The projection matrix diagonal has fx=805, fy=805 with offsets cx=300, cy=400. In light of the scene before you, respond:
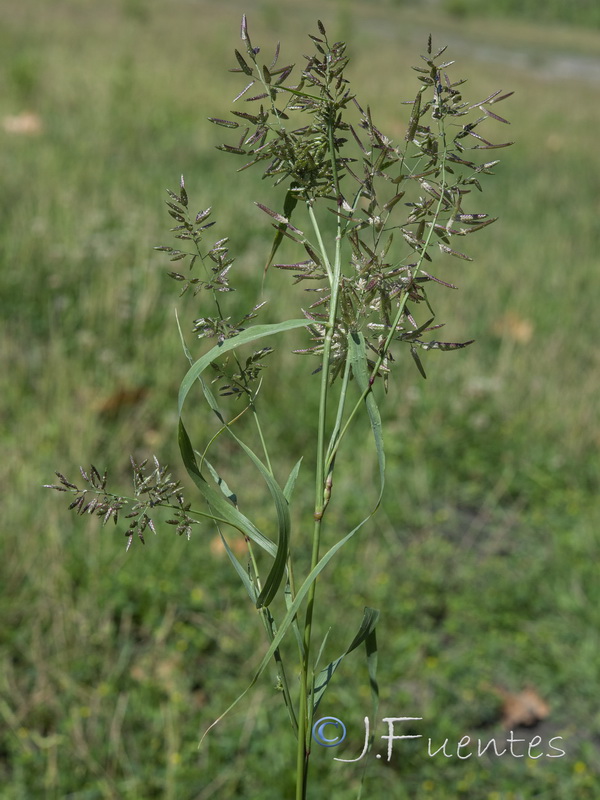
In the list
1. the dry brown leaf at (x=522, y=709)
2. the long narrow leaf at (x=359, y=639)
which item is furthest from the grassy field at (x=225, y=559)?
the long narrow leaf at (x=359, y=639)

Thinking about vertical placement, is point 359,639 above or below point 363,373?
below

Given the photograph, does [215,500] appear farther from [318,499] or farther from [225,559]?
[225,559]

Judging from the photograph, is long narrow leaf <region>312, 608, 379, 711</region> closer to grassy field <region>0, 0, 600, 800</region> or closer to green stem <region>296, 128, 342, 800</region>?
green stem <region>296, 128, 342, 800</region>

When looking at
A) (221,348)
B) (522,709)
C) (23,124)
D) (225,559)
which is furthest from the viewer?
(23,124)

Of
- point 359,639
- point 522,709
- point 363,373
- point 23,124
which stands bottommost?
point 522,709

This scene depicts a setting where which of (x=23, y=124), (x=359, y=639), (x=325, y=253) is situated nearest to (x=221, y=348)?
(x=325, y=253)

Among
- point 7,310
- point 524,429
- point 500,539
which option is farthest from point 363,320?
point 7,310

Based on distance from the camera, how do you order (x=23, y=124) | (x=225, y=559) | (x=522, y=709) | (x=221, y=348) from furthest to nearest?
1. (x=23, y=124)
2. (x=225, y=559)
3. (x=522, y=709)
4. (x=221, y=348)

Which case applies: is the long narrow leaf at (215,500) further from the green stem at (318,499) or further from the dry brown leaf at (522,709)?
the dry brown leaf at (522,709)

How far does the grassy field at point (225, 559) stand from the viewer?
203 centimetres

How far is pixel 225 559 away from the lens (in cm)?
255

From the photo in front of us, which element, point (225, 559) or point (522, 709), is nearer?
point (522, 709)

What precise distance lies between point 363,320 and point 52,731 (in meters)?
1.83

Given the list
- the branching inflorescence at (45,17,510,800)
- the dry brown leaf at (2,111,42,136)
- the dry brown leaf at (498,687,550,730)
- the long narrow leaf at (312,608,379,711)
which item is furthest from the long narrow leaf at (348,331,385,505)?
the dry brown leaf at (2,111,42,136)
